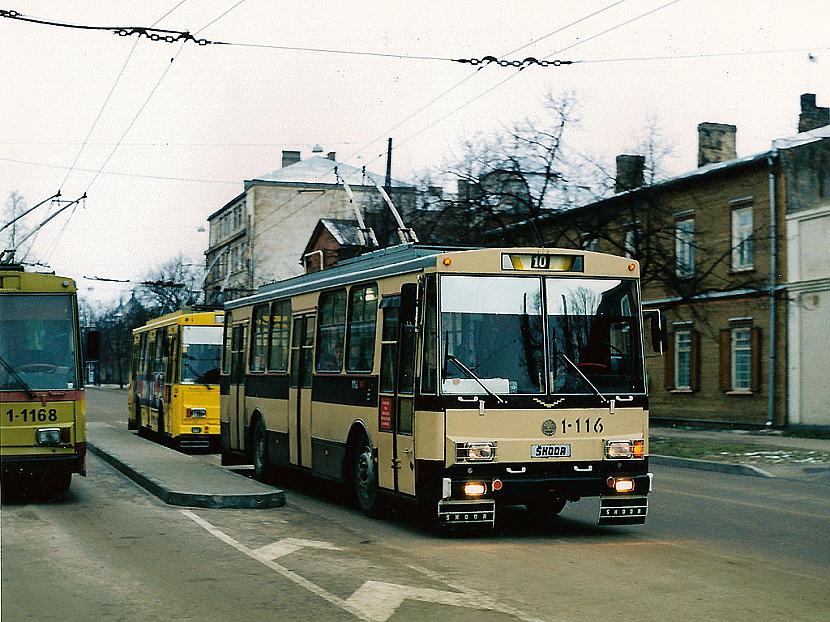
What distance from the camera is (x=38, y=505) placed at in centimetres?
1487

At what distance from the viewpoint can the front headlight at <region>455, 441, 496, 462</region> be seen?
37.8 ft

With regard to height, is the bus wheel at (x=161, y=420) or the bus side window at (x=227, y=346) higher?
the bus side window at (x=227, y=346)

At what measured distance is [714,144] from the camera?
1668 inches

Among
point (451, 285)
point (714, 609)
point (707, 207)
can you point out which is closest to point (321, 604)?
point (714, 609)

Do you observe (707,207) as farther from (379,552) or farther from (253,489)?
(379,552)

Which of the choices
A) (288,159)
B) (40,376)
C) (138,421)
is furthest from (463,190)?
(288,159)

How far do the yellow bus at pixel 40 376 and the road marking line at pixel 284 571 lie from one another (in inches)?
84.8

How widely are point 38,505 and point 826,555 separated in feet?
29.7

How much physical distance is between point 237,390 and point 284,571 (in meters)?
10.6

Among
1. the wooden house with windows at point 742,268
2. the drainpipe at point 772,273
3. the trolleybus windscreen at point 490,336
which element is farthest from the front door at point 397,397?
the drainpipe at point 772,273

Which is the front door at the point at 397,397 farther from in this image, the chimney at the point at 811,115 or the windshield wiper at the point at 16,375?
the chimney at the point at 811,115

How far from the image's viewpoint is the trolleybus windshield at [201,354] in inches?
1073

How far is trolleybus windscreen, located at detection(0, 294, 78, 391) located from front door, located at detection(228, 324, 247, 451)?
15.7 ft

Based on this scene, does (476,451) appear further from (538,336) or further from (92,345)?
(92,345)
